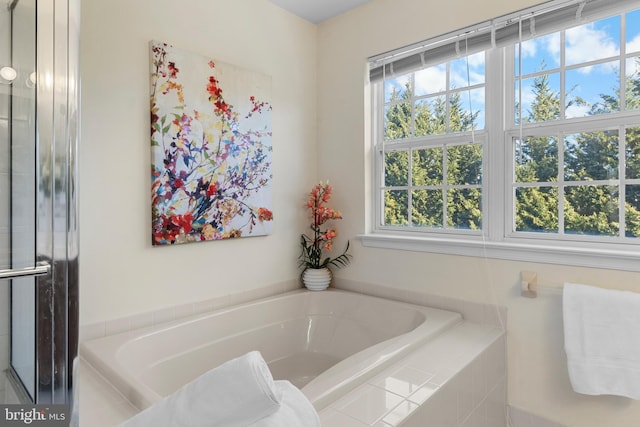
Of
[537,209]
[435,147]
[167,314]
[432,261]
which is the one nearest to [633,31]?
[537,209]

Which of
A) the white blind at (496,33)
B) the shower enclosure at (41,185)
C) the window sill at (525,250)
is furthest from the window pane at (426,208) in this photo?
the shower enclosure at (41,185)

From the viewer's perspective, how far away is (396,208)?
2.39 metres

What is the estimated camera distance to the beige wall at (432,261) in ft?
5.62

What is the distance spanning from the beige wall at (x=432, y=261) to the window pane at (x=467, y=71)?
18 cm

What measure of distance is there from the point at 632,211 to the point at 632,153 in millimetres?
252

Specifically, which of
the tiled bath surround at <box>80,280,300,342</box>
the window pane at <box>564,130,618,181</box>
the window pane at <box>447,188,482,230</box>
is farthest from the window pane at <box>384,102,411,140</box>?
the tiled bath surround at <box>80,280,300,342</box>

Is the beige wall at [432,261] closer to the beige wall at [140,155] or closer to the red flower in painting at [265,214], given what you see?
the beige wall at [140,155]

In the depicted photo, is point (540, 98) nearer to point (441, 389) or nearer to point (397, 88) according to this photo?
point (397, 88)

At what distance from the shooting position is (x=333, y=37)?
260 cm

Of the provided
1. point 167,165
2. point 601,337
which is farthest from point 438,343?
point 167,165

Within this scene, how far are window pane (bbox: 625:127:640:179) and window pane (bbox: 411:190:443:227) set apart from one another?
2.82 ft

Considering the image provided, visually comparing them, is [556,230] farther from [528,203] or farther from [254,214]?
[254,214]

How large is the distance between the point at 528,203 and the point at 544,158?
0.23 m

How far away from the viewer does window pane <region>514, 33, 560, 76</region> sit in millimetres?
1800
